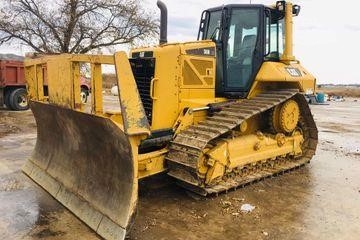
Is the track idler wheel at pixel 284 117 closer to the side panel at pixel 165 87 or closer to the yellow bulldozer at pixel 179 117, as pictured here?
the yellow bulldozer at pixel 179 117

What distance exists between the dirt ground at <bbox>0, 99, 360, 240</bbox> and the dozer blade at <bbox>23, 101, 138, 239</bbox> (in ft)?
0.60

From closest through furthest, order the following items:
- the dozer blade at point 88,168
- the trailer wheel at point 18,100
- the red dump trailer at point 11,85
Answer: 1. the dozer blade at point 88,168
2. the red dump trailer at point 11,85
3. the trailer wheel at point 18,100

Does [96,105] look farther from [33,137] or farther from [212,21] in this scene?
[33,137]

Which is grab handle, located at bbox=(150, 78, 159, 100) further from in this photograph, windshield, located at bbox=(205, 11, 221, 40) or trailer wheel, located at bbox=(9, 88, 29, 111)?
trailer wheel, located at bbox=(9, 88, 29, 111)

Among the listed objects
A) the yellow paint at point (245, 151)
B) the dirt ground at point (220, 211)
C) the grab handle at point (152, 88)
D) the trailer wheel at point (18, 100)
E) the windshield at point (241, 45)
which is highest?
the windshield at point (241, 45)

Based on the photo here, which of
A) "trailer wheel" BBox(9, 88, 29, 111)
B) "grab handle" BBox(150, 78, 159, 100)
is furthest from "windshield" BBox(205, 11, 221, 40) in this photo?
"trailer wheel" BBox(9, 88, 29, 111)

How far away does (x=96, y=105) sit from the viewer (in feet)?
15.1

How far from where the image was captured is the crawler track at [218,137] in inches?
210

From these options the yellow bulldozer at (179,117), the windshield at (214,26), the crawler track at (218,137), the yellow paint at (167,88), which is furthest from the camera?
the windshield at (214,26)

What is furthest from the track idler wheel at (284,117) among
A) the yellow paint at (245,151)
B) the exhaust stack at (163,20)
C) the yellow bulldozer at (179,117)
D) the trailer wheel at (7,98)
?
the trailer wheel at (7,98)

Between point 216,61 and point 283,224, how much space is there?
2.83 metres

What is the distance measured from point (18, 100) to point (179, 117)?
1282 centimetres

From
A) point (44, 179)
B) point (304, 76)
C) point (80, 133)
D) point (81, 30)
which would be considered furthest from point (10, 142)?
point (81, 30)

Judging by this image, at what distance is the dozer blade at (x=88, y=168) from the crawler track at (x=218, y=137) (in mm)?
998
